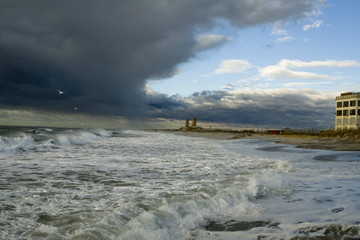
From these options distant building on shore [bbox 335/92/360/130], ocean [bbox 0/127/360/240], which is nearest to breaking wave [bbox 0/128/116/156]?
ocean [bbox 0/127/360/240]

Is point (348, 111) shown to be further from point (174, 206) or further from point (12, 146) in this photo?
point (174, 206)

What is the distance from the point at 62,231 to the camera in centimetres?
422

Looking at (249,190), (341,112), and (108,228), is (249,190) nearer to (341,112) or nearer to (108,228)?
(108,228)

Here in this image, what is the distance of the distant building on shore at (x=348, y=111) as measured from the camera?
196 feet

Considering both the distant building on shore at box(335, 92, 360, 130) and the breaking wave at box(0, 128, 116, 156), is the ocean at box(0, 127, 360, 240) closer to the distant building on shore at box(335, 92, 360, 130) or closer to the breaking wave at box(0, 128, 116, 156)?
the breaking wave at box(0, 128, 116, 156)

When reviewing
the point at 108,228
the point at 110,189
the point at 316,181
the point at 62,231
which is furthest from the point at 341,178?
the point at 62,231

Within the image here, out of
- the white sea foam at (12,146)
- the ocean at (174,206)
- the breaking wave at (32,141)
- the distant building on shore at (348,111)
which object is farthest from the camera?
the distant building on shore at (348,111)

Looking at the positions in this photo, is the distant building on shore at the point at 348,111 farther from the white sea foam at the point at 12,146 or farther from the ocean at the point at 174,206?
the white sea foam at the point at 12,146

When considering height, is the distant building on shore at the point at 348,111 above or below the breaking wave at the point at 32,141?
above

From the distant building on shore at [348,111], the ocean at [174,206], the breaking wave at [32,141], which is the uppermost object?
the distant building on shore at [348,111]

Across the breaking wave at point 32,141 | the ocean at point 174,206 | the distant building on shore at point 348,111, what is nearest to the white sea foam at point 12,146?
the breaking wave at point 32,141

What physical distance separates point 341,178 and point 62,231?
30.4 ft

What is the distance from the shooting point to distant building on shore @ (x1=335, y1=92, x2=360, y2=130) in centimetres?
5975

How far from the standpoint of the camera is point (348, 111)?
203ft
